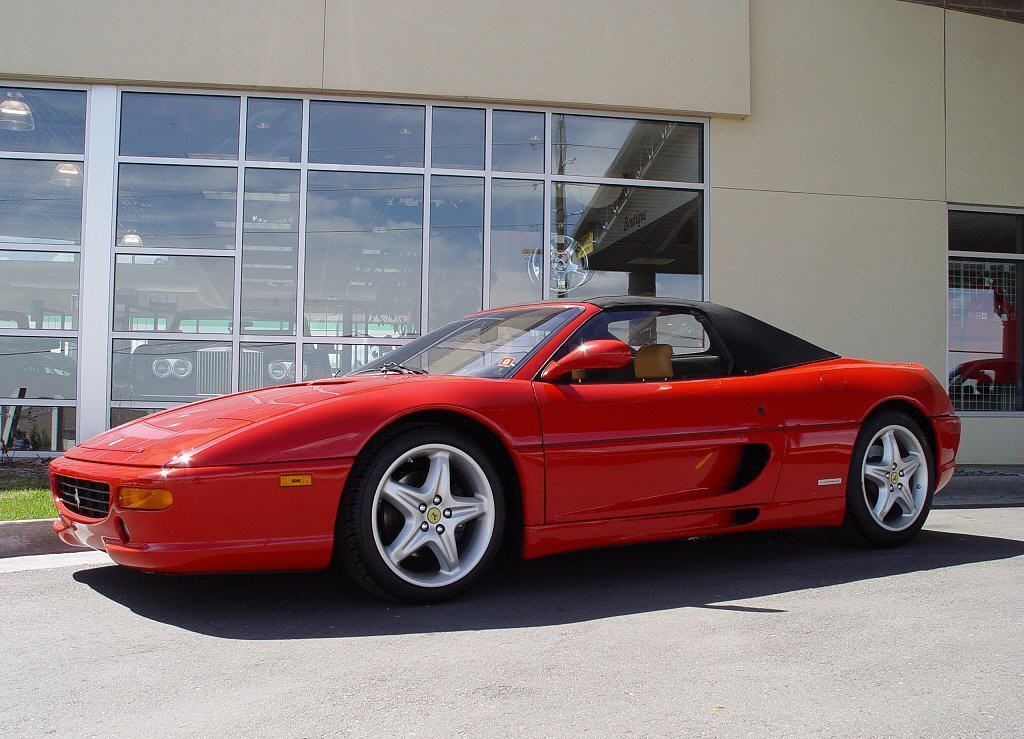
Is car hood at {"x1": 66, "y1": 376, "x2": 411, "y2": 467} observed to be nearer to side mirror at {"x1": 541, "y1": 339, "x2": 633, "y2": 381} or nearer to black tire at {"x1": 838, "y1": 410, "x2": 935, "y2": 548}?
side mirror at {"x1": 541, "y1": 339, "x2": 633, "y2": 381}

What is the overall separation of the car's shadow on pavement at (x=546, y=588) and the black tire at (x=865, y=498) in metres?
0.08

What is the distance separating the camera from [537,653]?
2908 mm

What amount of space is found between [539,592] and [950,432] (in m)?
2.54

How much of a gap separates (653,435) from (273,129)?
6.06 m

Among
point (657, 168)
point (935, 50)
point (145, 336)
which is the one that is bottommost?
point (145, 336)

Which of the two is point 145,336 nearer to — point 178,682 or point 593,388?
point 593,388

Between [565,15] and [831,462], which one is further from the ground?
[565,15]

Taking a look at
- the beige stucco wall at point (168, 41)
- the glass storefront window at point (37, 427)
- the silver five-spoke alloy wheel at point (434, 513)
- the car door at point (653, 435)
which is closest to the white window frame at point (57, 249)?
the glass storefront window at point (37, 427)

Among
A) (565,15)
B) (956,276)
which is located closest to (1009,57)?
(956,276)

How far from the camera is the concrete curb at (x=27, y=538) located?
15.1 feet

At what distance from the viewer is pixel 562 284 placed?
900 cm

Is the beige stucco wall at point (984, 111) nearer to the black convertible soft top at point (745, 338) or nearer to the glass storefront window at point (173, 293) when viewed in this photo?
the black convertible soft top at point (745, 338)

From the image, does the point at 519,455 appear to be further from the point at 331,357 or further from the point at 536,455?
the point at 331,357

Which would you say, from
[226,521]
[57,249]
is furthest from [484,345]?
[57,249]
